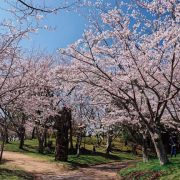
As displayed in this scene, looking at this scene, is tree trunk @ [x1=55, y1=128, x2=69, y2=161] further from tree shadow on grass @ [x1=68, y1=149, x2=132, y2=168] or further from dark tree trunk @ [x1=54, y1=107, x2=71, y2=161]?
tree shadow on grass @ [x1=68, y1=149, x2=132, y2=168]

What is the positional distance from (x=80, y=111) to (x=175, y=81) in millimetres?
26047

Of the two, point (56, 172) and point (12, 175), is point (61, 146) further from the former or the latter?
point (12, 175)

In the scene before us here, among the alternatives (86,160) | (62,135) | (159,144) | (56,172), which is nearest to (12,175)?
(56,172)

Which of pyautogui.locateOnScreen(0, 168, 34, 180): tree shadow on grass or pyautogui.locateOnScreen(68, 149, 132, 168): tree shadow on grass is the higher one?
pyautogui.locateOnScreen(68, 149, 132, 168): tree shadow on grass

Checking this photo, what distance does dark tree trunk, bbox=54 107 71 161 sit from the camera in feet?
97.3

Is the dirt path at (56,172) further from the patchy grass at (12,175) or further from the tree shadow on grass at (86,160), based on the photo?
the tree shadow on grass at (86,160)

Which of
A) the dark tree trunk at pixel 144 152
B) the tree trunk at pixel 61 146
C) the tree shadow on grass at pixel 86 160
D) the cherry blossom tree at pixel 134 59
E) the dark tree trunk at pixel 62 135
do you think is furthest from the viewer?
the dark tree trunk at pixel 62 135

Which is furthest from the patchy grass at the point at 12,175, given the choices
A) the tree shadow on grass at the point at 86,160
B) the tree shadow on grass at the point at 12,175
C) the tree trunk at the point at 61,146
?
the tree trunk at the point at 61,146

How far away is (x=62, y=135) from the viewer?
30.8 metres

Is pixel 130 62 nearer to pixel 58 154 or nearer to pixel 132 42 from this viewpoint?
pixel 132 42

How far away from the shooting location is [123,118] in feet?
79.7

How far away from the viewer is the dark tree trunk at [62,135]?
29670mm

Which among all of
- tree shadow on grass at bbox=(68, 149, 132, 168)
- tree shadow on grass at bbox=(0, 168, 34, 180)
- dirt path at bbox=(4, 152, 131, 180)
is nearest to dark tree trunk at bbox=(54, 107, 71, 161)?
tree shadow on grass at bbox=(68, 149, 132, 168)

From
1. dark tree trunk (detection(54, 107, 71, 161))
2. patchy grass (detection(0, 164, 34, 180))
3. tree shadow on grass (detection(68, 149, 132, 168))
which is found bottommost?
patchy grass (detection(0, 164, 34, 180))
